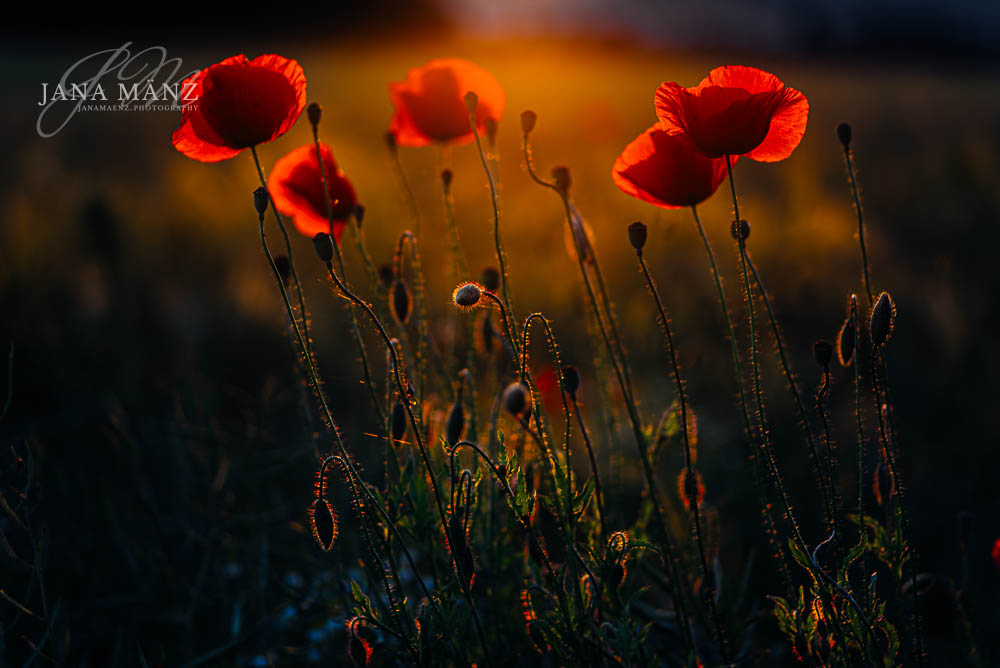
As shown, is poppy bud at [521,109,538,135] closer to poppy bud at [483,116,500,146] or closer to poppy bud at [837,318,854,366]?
poppy bud at [483,116,500,146]

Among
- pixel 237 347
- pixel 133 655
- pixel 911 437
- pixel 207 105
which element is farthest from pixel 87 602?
pixel 911 437

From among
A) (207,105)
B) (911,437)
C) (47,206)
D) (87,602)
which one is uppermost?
(47,206)

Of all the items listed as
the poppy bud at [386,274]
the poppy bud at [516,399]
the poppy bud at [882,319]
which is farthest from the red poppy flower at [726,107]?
the poppy bud at [386,274]

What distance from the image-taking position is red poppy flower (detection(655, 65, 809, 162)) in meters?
0.82

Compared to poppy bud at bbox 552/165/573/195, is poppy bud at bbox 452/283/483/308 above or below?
below

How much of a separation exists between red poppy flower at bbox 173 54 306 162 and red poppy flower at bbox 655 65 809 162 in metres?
0.45

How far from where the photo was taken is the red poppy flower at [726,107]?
82 centimetres

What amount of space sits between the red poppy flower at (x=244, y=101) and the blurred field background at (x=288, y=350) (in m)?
0.42

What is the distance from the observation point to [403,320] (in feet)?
3.37

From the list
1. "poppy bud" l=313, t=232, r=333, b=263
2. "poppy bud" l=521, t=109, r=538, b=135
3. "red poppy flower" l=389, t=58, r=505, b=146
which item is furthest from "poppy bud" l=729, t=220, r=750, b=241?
"red poppy flower" l=389, t=58, r=505, b=146

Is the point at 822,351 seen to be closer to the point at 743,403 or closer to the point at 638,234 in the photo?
the point at 743,403

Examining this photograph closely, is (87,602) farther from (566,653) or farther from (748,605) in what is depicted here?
(748,605)

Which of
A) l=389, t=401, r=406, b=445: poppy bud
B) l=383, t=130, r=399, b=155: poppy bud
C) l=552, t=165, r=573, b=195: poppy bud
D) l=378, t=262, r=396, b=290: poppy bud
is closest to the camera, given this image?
l=552, t=165, r=573, b=195: poppy bud

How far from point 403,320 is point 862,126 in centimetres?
539
